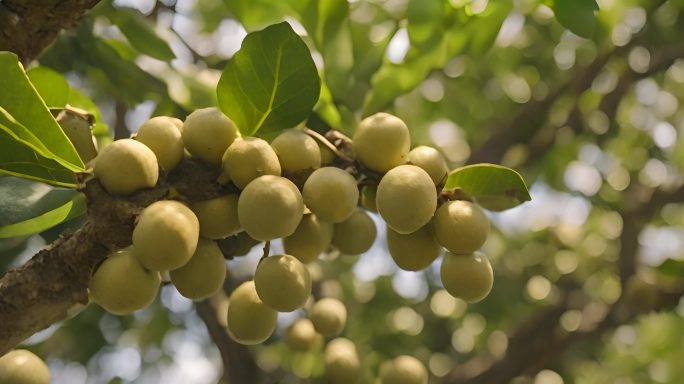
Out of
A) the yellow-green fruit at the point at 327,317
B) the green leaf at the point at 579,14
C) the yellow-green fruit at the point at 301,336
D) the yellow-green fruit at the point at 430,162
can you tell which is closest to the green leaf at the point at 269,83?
the yellow-green fruit at the point at 430,162

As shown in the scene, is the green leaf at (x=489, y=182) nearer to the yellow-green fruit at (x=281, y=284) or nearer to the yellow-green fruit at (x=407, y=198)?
the yellow-green fruit at (x=407, y=198)

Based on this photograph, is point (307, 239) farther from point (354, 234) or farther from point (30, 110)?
point (30, 110)

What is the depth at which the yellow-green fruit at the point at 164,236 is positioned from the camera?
751 mm

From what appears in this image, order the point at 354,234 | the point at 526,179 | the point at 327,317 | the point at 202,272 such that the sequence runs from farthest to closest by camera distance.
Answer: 1. the point at 526,179
2. the point at 327,317
3. the point at 354,234
4. the point at 202,272

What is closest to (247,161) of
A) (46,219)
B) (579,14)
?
(46,219)

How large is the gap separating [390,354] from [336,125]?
113cm

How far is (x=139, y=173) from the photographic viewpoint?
2.55 ft

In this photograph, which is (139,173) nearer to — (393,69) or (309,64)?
(309,64)

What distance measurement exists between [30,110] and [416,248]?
47cm

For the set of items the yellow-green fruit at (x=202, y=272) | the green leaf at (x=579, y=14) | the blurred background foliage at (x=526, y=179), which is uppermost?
the green leaf at (x=579, y=14)

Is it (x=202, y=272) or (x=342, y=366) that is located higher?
(x=202, y=272)

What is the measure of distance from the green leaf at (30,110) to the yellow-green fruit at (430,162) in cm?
39

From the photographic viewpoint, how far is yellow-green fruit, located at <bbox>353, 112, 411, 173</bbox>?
0.90 metres

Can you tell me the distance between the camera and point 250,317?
0.93 metres
